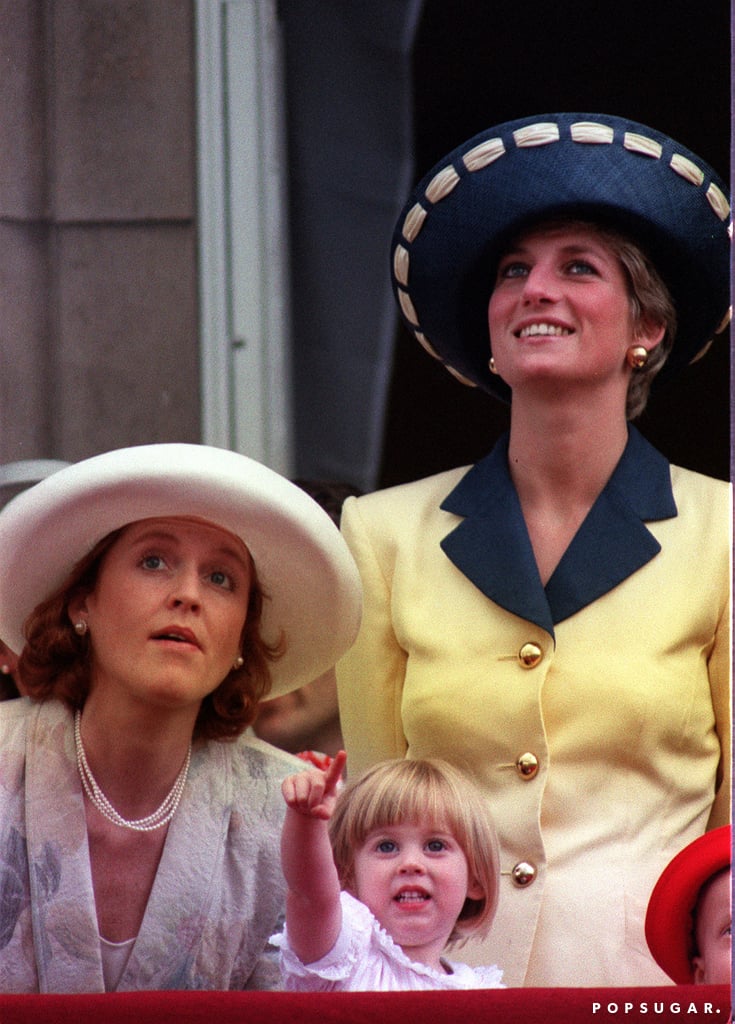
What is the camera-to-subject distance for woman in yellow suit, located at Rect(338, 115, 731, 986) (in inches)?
137

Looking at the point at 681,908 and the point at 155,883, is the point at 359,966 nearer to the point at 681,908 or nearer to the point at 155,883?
the point at 155,883

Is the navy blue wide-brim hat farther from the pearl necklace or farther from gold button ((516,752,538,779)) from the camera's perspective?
the pearl necklace

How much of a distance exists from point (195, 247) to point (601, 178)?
1134 millimetres

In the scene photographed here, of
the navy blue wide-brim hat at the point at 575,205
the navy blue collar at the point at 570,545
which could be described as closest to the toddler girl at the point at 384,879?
the navy blue collar at the point at 570,545

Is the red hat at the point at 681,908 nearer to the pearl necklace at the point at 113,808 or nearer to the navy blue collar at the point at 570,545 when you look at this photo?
the navy blue collar at the point at 570,545

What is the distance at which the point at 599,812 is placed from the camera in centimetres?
351

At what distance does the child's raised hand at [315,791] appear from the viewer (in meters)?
3.02

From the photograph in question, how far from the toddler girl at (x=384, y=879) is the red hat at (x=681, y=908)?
0.97ft

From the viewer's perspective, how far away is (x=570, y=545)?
361cm

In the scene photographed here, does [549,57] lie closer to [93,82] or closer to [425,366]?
[425,366]

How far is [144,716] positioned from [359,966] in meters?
0.60

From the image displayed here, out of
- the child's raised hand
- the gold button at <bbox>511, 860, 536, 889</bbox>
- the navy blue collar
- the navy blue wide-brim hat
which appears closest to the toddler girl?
the child's raised hand

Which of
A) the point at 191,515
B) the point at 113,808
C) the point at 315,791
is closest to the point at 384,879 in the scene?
the point at 315,791

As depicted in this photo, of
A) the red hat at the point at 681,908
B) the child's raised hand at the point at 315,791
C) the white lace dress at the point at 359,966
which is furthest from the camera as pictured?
the red hat at the point at 681,908
